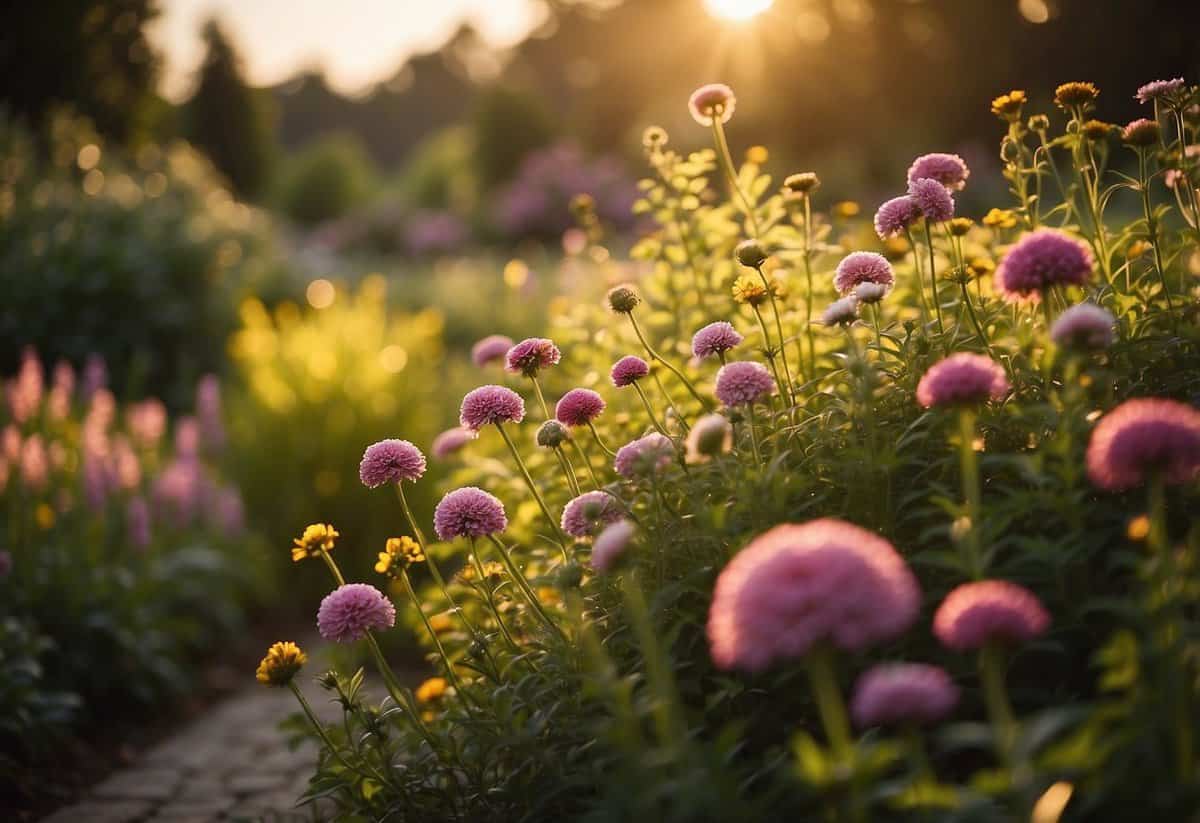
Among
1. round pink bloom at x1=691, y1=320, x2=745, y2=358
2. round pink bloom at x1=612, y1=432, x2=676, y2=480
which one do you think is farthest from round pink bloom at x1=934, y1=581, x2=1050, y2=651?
round pink bloom at x1=691, y1=320, x2=745, y2=358

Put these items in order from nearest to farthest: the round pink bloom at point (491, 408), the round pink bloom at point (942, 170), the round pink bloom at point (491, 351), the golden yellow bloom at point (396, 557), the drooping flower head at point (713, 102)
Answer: the golden yellow bloom at point (396, 557) < the round pink bloom at point (491, 408) < the round pink bloom at point (942, 170) < the drooping flower head at point (713, 102) < the round pink bloom at point (491, 351)

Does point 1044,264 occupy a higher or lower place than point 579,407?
lower

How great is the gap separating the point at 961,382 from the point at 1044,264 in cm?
33

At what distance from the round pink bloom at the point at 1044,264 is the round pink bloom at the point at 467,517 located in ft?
3.60

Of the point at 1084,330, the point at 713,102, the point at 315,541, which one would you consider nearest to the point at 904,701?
the point at 1084,330

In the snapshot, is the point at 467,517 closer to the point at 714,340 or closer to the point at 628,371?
the point at 628,371

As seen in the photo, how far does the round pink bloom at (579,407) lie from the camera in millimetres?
2178

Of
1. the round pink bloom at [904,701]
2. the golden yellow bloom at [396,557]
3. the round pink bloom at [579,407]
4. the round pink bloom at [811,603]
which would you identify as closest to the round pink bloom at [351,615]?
the golden yellow bloom at [396,557]

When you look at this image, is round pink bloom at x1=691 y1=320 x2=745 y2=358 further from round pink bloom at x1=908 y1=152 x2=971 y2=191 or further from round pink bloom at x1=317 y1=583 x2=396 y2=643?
round pink bloom at x1=317 y1=583 x2=396 y2=643

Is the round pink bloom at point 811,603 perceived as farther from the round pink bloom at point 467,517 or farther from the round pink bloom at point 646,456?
the round pink bloom at point 467,517

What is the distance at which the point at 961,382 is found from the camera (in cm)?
153

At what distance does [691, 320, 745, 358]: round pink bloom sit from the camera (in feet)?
6.95

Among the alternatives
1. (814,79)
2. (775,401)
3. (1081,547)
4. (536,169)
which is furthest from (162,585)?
(814,79)

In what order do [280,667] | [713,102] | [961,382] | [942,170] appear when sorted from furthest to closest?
[713,102], [942,170], [280,667], [961,382]
